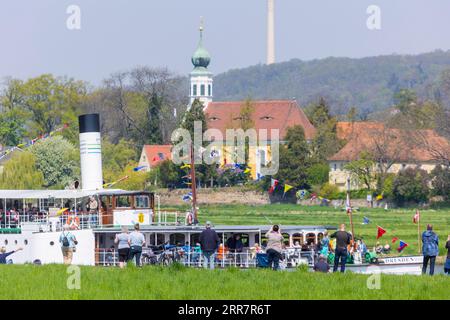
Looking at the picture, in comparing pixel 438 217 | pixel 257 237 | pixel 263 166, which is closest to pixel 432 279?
pixel 257 237

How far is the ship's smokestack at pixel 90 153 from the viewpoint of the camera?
175ft

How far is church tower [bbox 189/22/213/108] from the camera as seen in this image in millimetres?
191500

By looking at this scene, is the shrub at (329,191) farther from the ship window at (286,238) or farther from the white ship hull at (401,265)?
the white ship hull at (401,265)

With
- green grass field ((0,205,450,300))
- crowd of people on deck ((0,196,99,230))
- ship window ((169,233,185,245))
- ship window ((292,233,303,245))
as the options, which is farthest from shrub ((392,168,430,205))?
green grass field ((0,205,450,300))

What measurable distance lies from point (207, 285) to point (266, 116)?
120179 millimetres

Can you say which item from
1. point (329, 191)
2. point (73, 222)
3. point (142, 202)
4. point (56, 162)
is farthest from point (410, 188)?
point (73, 222)

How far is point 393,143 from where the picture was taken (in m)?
122

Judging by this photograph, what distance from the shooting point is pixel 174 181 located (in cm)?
11969

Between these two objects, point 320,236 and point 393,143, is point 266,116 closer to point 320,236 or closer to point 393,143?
point 393,143

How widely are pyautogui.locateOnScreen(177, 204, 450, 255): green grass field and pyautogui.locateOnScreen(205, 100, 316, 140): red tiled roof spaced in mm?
32766

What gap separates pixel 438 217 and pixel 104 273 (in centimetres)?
5753

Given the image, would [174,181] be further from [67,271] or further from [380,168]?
[67,271]

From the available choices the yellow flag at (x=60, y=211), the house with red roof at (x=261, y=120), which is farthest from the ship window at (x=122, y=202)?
the house with red roof at (x=261, y=120)
